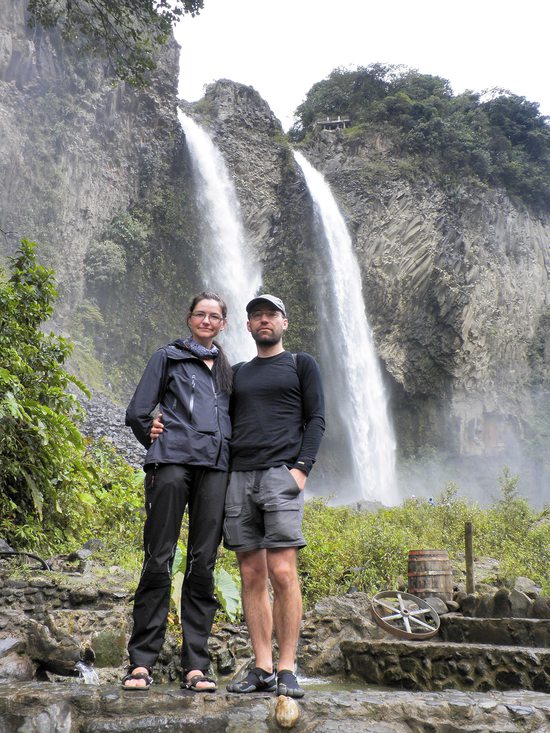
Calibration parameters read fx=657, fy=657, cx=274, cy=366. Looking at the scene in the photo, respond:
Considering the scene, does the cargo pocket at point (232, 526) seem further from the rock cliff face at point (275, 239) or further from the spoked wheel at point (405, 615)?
the rock cliff face at point (275, 239)

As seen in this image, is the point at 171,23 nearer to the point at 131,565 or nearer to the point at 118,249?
the point at 131,565

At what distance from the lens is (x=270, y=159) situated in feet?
84.3

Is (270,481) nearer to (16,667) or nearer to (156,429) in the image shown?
(156,429)

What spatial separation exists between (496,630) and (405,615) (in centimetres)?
80

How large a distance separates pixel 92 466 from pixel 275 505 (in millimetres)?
5962

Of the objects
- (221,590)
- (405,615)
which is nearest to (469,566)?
(405,615)

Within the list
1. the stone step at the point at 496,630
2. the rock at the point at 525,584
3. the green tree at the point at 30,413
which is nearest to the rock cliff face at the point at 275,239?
the green tree at the point at 30,413

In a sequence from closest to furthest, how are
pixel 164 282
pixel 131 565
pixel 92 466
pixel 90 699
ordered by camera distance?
pixel 90 699, pixel 131 565, pixel 92 466, pixel 164 282

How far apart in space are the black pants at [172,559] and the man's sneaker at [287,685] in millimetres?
350

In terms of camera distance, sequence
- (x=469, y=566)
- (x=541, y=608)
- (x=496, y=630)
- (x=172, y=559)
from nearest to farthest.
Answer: (x=172, y=559), (x=496, y=630), (x=541, y=608), (x=469, y=566)

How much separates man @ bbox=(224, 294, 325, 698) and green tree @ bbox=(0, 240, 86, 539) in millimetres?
3363

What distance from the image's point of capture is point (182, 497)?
9.23ft

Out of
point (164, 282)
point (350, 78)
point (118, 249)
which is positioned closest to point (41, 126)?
point (118, 249)

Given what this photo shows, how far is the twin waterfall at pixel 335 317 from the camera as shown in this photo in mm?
22797
